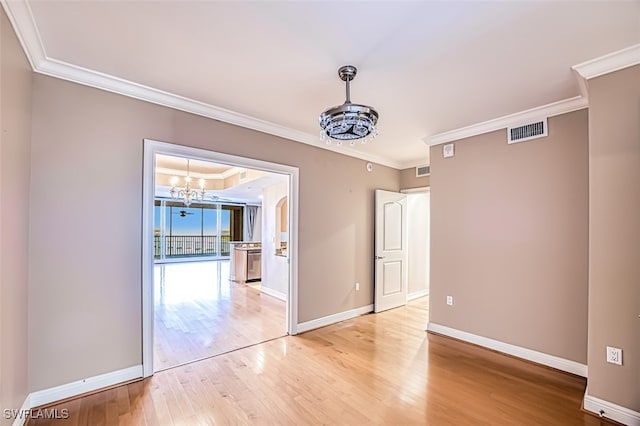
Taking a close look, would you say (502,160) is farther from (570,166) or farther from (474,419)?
(474,419)

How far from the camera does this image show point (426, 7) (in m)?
1.68

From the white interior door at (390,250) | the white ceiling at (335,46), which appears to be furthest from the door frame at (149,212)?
the white interior door at (390,250)

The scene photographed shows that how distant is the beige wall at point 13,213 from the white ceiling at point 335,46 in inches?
9.7

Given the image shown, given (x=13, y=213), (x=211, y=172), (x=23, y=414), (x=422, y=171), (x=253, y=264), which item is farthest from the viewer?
(x=211, y=172)

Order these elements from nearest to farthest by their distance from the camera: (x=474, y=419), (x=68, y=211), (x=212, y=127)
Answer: (x=474, y=419) → (x=68, y=211) → (x=212, y=127)

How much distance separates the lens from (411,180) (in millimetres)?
5406

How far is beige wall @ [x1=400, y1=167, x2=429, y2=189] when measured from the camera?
17.1ft

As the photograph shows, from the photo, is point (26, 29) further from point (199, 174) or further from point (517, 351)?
point (199, 174)

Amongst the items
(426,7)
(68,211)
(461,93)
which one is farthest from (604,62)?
(68,211)

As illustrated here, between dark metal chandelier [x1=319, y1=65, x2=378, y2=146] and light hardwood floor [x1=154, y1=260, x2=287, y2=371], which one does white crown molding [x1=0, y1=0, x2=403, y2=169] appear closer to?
dark metal chandelier [x1=319, y1=65, x2=378, y2=146]

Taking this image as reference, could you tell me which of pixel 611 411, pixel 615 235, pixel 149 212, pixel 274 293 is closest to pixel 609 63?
pixel 615 235

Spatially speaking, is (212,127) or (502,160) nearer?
(212,127)

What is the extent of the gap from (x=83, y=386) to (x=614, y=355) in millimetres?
4149

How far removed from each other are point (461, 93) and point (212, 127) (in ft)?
8.39
